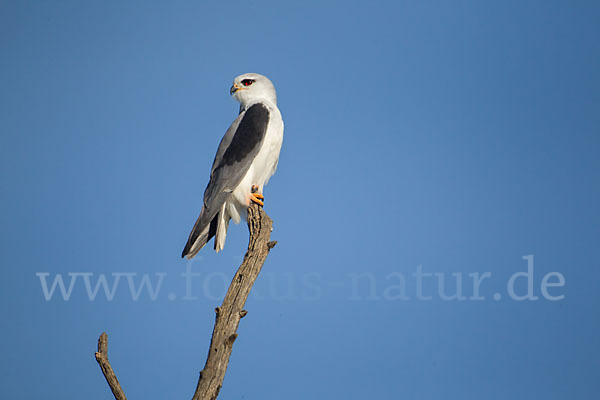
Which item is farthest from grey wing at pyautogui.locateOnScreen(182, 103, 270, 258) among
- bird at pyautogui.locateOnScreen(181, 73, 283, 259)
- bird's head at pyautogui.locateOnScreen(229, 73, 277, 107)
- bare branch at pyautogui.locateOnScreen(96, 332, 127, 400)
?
bare branch at pyautogui.locateOnScreen(96, 332, 127, 400)

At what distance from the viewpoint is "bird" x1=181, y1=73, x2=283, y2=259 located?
20.7 feet

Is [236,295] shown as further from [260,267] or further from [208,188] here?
[208,188]

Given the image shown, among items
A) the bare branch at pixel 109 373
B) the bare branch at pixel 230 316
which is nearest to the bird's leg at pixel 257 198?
the bare branch at pixel 230 316

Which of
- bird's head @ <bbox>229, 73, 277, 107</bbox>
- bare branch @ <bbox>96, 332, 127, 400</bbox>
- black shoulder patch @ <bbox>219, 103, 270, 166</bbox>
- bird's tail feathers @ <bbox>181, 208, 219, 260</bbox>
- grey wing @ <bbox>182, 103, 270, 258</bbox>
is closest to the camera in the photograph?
bare branch @ <bbox>96, 332, 127, 400</bbox>

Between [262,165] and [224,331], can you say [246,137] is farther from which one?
[224,331]

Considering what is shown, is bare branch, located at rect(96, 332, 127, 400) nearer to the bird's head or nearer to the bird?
the bird

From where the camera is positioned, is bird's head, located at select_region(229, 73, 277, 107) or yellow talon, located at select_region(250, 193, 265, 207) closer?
yellow talon, located at select_region(250, 193, 265, 207)

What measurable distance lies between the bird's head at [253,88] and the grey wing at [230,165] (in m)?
0.63

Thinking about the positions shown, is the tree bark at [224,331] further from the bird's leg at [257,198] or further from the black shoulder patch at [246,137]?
the black shoulder patch at [246,137]

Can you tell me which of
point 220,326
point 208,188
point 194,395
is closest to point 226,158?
point 208,188

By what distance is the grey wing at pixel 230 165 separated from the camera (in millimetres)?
6270

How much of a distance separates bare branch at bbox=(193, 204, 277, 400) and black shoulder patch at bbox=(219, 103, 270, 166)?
4.96ft

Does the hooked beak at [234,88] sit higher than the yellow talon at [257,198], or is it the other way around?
the hooked beak at [234,88]

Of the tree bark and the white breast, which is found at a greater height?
the white breast
